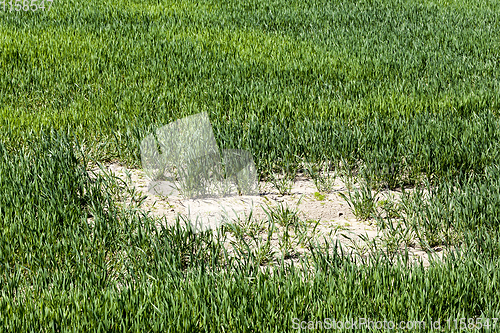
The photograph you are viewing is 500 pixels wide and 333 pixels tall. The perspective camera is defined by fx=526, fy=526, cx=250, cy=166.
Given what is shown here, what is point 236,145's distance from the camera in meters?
3.88

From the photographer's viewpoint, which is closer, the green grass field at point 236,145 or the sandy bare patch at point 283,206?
the green grass field at point 236,145

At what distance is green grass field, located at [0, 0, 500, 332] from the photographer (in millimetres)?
2230

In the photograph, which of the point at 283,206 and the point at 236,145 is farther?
the point at 236,145

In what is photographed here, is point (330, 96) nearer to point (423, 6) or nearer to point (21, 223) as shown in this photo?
point (21, 223)

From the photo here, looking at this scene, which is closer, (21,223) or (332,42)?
(21,223)

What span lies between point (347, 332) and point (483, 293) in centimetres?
70

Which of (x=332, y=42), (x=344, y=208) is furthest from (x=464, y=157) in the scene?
(x=332, y=42)

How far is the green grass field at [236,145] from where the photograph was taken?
7.32ft

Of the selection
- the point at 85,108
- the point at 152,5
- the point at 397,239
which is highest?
the point at 152,5

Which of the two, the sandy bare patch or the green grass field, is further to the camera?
the sandy bare patch

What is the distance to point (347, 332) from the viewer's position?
80.6 inches

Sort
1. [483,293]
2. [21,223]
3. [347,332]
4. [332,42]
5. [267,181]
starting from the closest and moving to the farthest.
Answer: [347,332], [483,293], [21,223], [267,181], [332,42]

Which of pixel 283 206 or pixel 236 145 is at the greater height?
pixel 236 145

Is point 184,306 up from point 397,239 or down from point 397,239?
down
